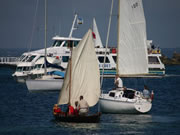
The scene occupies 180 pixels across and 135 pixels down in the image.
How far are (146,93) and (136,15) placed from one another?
240 inches

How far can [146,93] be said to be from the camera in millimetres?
34344

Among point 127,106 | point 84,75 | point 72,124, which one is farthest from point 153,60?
point 72,124

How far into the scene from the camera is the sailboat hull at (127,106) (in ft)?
112

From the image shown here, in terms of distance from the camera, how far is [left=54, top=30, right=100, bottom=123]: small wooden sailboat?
31844 mm

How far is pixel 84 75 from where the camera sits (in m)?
32.4

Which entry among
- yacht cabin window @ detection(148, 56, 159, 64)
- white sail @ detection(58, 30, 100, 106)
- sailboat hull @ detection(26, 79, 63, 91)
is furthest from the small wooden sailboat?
yacht cabin window @ detection(148, 56, 159, 64)

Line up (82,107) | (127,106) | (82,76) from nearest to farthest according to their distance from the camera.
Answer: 1. (82,107)
2. (82,76)
3. (127,106)

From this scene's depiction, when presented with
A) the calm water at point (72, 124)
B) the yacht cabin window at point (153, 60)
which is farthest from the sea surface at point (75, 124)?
the yacht cabin window at point (153, 60)

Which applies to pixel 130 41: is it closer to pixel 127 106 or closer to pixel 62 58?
pixel 127 106

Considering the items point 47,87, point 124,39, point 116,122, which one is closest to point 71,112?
point 116,122

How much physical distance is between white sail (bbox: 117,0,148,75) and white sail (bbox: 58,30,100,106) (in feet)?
14.1

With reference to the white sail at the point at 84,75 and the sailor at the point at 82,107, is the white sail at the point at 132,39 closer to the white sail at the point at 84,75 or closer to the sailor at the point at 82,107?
the white sail at the point at 84,75

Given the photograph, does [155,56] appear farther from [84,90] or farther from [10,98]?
[84,90]

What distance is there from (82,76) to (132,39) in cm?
633
